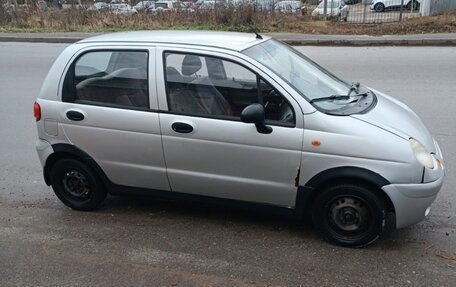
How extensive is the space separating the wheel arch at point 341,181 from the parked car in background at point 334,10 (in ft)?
60.1

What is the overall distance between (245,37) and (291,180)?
1.45 m

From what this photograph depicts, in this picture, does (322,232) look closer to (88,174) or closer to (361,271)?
(361,271)

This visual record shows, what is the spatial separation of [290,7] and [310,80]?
1828 cm

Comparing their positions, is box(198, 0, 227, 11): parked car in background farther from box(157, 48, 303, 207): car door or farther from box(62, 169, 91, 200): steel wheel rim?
box(157, 48, 303, 207): car door

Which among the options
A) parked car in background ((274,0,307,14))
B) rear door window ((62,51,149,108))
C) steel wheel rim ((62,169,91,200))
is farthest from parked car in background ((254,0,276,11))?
steel wheel rim ((62,169,91,200))

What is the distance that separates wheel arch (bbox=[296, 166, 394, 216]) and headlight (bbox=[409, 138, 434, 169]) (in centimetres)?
30

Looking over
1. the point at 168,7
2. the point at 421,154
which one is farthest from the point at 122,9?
the point at 421,154

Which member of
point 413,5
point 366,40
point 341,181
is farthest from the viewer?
point 413,5

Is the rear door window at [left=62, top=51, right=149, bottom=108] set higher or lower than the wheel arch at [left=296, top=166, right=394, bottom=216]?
higher

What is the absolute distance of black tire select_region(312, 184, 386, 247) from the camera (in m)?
3.64

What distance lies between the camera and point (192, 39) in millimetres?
4215

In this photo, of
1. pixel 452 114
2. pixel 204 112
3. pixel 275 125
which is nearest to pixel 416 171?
pixel 275 125

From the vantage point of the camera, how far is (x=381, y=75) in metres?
10.4

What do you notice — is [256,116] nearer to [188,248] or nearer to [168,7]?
[188,248]
